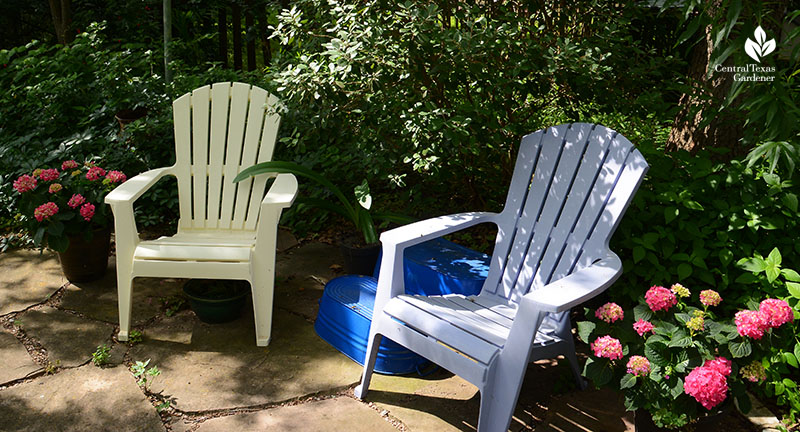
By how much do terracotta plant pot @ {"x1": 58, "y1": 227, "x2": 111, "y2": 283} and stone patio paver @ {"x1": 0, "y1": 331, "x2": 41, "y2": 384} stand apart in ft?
1.72

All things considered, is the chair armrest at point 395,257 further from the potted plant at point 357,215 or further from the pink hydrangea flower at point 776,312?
the pink hydrangea flower at point 776,312

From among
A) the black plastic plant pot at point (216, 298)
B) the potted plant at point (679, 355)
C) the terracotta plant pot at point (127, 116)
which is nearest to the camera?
the potted plant at point (679, 355)

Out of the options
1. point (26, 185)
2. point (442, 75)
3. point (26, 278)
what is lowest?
point (26, 278)

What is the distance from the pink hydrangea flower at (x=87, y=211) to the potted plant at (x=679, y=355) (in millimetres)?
2402

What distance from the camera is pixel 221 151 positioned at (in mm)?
3160

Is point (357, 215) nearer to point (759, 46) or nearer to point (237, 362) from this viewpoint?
point (237, 362)

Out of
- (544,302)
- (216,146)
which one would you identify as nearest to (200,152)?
(216,146)

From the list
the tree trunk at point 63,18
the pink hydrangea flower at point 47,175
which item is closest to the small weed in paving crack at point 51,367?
the pink hydrangea flower at point 47,175

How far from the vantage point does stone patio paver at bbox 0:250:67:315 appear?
3.00m

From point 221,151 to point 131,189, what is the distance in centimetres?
58

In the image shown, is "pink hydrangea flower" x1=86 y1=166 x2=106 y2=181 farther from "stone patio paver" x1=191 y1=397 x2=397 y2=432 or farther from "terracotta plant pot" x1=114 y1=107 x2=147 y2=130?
"stone patio paver" x1=191 y1=397 x2=397 y2=432

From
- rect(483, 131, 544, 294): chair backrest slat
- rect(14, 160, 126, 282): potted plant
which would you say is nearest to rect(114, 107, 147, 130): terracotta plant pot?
rect(14, 160, 126, 282): potted plant

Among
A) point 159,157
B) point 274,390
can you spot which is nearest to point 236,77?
point 159,157

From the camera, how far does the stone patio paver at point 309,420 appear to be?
84.2 inches
